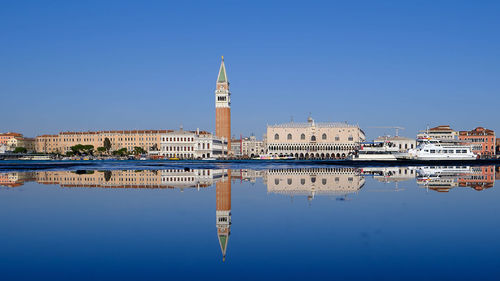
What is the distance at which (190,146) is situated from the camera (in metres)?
125

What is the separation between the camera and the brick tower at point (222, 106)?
4963 inches

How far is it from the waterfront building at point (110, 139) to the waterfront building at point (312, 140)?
34897 mm

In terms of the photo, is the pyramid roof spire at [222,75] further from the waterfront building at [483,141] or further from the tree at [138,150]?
the waterfront building at [483,141]

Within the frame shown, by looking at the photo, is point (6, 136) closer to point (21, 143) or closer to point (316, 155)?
point (21, 143)

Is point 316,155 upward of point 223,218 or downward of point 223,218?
upward

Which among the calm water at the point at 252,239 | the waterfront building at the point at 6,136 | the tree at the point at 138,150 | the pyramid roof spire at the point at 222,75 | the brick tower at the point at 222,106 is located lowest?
the calm water at the point at 252,239

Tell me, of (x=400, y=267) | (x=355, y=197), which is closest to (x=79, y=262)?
(x=400, y=267)

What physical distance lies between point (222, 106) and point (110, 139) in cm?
3987

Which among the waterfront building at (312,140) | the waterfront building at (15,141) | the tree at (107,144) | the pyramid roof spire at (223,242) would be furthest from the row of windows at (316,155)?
the pyramid roof spire at (223,242)

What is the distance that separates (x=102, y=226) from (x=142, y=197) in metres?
6.43

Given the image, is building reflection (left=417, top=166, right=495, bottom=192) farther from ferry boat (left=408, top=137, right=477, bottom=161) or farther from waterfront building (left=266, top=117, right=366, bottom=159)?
waterfront building (left=266, top=117, right=366, bottom=159)

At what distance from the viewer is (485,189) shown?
65.5ft

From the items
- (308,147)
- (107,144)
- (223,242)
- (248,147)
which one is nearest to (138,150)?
(107,144)

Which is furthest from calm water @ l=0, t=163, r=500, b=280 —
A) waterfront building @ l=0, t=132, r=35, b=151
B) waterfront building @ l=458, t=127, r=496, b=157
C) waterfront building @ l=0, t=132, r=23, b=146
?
waterfront building @ l=0, t=132, r=23, b=146
